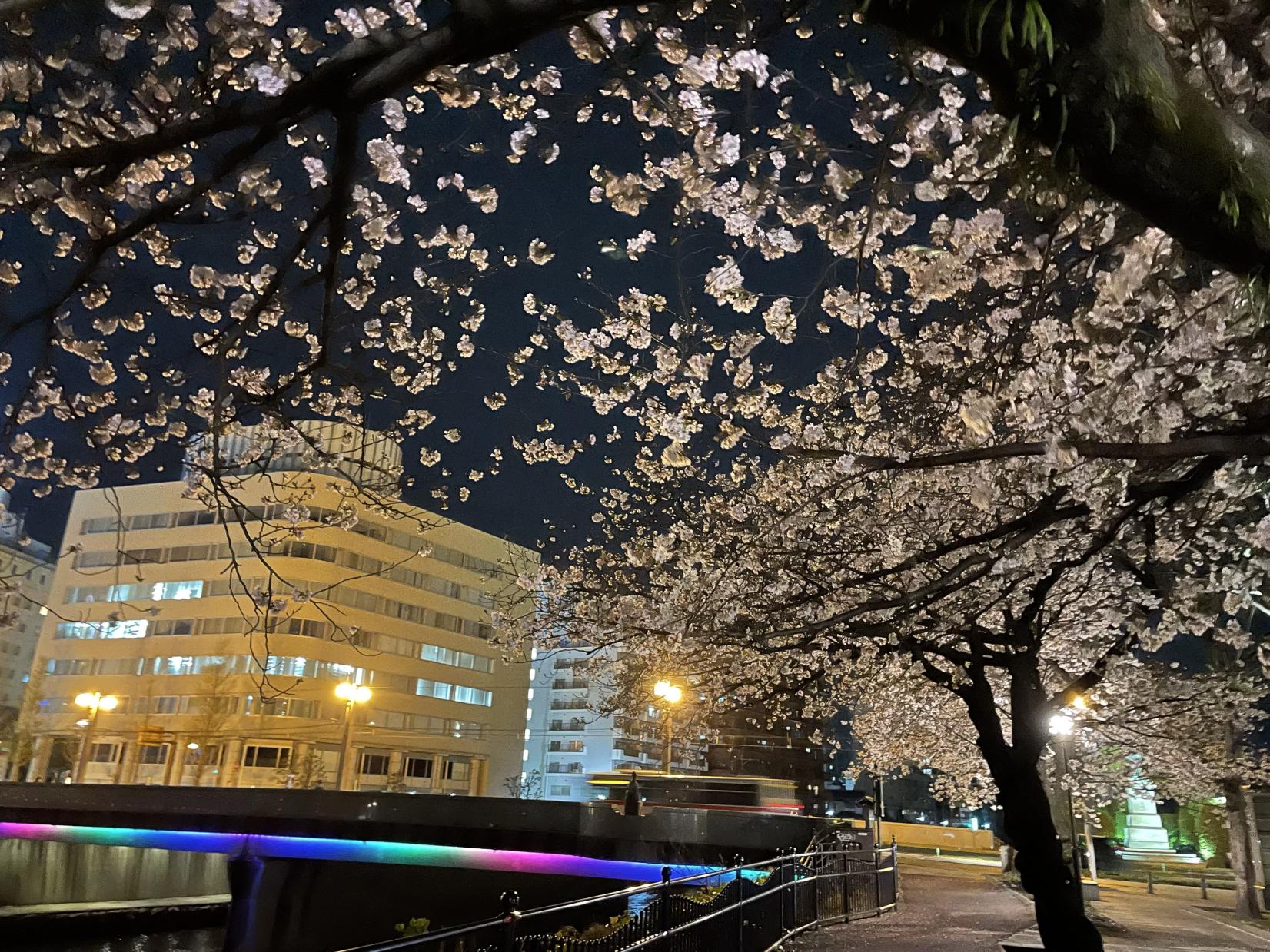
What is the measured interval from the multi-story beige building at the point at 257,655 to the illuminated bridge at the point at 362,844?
831 inches

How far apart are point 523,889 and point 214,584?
137ft

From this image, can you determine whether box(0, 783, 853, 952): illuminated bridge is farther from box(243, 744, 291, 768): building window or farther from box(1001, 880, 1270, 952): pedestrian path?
box(243, 744, 291, 768): building window

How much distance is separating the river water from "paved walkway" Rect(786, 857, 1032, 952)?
27.3 meters

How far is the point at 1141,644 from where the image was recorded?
1491 cm

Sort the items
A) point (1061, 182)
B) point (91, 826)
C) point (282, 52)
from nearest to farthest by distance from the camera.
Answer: point (1061, 182) → point (282, 52) → point (91, 826)

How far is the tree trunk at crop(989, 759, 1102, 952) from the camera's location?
11969mm

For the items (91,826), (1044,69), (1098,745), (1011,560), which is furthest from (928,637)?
(91,826)

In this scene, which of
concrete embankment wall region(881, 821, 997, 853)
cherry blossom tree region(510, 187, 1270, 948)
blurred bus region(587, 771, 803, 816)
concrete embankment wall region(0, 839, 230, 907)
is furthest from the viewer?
blurred bus region(587, 771, 803, 816)

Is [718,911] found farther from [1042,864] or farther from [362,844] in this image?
[362,844]

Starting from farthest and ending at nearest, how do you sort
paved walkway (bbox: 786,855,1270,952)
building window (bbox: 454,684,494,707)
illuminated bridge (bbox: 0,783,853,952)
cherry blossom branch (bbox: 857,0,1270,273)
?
building window (bbox: 454,684,494,707) < illuminated bridge (bbox: 0,783,853,952) < paved walkway (bbox: 786,855,1270,952) < cherry blossom branch (bbox: 857,0,1270,273)

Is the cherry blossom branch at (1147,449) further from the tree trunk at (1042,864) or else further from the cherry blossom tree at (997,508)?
the tree trunk at (1042,864)

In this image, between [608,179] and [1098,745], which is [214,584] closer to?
[1098,745]

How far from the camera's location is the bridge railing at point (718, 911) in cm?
583

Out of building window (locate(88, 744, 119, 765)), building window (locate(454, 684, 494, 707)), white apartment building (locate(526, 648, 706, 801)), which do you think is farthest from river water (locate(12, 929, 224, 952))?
white apartment building (locate(526, 648, 706, 801))
